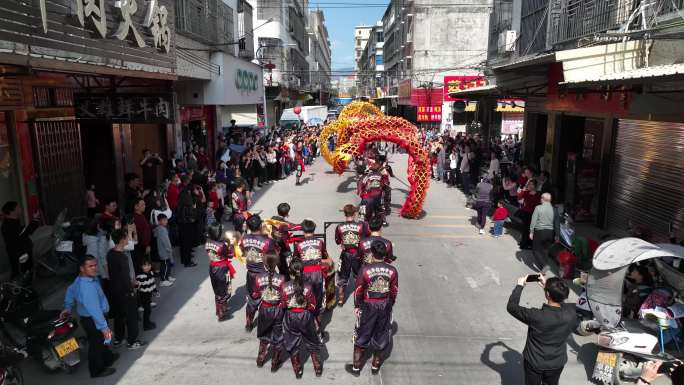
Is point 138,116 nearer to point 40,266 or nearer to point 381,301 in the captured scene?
point 40,266

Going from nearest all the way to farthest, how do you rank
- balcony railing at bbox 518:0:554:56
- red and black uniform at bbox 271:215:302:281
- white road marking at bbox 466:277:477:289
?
1. red and black uniform at bbox 271:215:302:281
2. white road marking at bbox 466:277:477:289
3. balcony railing at bbox 518:0:554:56

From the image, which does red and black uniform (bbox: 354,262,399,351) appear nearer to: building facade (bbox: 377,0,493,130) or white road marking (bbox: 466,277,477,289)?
white road marking (bbox: 466,277,477,289)

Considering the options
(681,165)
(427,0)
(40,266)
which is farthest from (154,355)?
(427,0)

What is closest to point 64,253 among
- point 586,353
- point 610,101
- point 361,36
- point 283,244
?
point 283,244

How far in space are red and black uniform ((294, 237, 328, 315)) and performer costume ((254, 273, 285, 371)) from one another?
719 mm

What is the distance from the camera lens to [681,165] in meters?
9.78

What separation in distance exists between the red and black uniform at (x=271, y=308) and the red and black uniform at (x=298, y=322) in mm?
99

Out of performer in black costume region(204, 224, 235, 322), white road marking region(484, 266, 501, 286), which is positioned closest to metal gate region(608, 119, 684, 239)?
white road marking region(484, 266, 501, 286)

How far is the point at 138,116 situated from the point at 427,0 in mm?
35527

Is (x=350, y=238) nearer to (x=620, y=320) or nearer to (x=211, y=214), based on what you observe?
(x=620, y=320)

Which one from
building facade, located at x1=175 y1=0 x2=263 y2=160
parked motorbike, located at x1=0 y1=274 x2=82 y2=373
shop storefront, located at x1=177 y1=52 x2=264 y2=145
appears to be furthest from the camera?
shop storefront, located at x1=177 y1=52 x2=264 y2=145

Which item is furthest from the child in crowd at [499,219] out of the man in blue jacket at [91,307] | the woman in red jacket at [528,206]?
the man in blue jacket at [91,307]

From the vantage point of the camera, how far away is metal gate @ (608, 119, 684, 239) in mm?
9961

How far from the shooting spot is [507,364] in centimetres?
607
